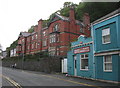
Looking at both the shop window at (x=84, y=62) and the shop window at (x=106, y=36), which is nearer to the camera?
the shop window at (x=106, y=36)

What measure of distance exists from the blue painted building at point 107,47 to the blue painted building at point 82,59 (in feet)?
3.28

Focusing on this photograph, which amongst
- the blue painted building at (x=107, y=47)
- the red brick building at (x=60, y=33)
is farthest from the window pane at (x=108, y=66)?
the red brick building at (x=60, y=33)

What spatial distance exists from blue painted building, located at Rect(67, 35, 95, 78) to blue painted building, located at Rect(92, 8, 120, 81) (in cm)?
100

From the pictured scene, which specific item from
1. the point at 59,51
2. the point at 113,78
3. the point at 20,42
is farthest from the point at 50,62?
the point at 20,42

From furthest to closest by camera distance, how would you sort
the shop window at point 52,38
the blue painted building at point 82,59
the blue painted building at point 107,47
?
the shop window at point 52,38, the blue painted building at point 82,59, the blue painted building at point 107,47

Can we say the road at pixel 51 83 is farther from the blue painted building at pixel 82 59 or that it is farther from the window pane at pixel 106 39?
the window pane at pixel 106 39

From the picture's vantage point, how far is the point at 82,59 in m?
19.6

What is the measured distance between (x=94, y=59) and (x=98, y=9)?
29.3m

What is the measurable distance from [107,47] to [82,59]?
182 inches

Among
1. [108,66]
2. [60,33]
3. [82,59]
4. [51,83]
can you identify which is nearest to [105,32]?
[108,66]

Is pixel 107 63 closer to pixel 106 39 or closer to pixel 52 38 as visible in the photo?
pixel 106 39

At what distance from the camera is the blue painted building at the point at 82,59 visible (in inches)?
703

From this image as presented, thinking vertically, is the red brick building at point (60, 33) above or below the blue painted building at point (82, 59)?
above

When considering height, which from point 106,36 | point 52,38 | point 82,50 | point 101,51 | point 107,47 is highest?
point 52,38
